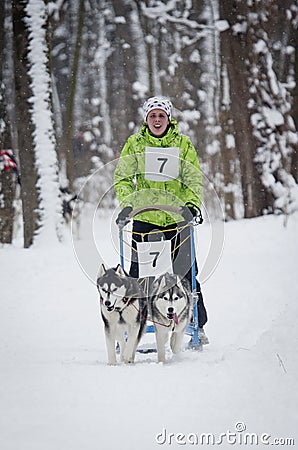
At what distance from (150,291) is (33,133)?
6.98m

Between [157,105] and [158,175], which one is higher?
[157,105]

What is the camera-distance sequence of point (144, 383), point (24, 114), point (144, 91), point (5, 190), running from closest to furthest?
point (144, 383) < point (24, 114) < point (5, 190) < point (144, 91)

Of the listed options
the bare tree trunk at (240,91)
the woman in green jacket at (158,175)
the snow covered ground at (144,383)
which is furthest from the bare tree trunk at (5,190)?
the woman in green jacket at (158,175)

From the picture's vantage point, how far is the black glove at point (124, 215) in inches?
194

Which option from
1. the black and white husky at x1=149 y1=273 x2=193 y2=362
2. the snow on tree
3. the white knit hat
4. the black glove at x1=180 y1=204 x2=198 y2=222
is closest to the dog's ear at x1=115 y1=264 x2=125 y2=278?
the black and white husky at x1=149 y1=273 x2=193 y2=362

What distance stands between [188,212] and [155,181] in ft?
1.25

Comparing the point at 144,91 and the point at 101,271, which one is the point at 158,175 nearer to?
the point at 101,271

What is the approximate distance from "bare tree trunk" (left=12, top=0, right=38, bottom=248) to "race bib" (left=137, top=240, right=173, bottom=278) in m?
6.40

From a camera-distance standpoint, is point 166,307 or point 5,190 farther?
point 5,190

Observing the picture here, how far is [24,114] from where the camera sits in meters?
11.2

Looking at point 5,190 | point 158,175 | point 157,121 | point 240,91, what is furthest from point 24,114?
point 158,175

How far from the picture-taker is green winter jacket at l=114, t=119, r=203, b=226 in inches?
201

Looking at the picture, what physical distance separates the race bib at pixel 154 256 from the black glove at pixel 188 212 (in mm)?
300

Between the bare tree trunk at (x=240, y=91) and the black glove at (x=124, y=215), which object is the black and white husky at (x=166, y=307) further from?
the bare tree trunk at (x=240, y=91)
